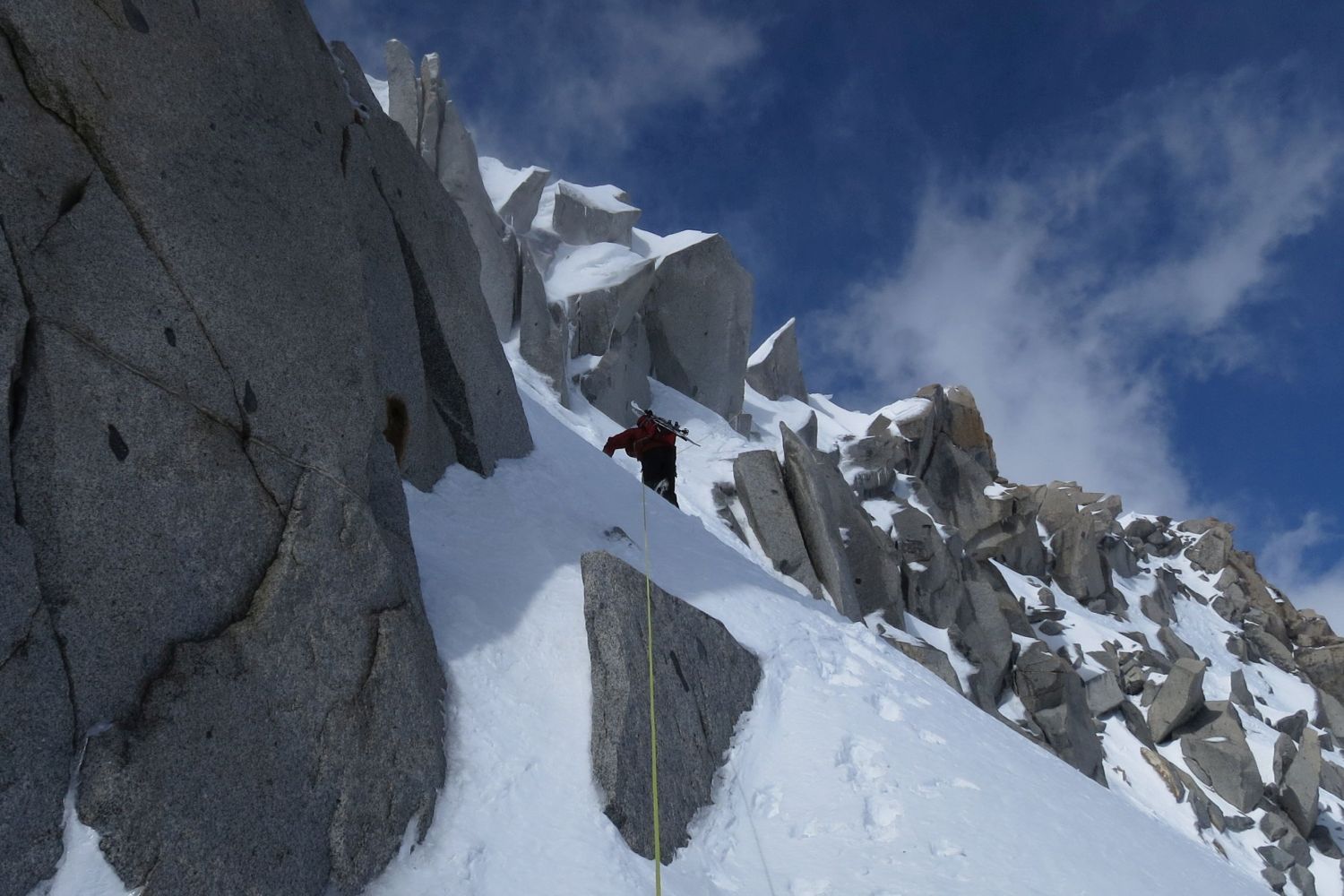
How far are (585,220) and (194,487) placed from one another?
38.4 metres

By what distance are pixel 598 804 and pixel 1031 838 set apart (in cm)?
487

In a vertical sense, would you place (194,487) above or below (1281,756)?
below

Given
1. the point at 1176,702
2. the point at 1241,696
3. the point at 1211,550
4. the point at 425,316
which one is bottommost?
the point at 425,316

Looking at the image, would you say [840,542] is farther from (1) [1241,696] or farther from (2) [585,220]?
(1) [1241,696]

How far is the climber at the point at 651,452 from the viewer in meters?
19.2

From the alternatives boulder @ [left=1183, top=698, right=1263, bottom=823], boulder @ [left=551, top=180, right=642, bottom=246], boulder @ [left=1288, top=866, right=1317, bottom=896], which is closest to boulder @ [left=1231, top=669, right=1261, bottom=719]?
boulder @ [left=1183, top=698, right=1263, bottom=823]

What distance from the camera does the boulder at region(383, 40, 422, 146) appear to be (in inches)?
1495

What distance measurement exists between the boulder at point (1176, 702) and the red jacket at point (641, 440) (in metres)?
28.8

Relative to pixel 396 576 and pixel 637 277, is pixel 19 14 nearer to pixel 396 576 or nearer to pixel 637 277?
pixel 396 576

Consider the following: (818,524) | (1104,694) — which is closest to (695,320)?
(818,524)

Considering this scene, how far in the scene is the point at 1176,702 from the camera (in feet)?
120

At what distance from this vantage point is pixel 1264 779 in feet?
113

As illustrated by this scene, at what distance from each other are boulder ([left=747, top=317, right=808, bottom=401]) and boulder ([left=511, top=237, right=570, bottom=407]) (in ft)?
65.8

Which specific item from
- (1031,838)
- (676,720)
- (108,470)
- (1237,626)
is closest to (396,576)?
(108,470)
